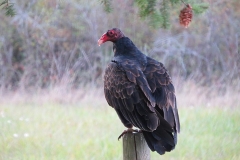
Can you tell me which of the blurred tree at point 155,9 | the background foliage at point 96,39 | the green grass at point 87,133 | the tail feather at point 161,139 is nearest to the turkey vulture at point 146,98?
the tail feather at point 161,139

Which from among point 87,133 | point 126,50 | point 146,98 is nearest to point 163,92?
point 146,98

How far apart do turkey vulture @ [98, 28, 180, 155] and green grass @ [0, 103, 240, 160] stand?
→ 1.60 metres

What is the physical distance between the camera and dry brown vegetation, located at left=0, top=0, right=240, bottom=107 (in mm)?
9125

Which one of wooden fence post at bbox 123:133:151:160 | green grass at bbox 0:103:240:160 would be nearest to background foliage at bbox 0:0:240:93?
green grass at bbox 0:103:240:160

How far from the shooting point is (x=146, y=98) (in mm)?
2746

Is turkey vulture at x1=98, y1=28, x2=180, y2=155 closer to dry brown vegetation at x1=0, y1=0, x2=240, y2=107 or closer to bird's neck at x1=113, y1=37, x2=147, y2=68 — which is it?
bird's neck at x1=113, y1=37, x2=147, y2=68

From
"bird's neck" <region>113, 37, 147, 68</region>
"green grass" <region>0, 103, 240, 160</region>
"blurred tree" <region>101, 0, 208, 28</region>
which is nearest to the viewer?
"blurred tree" <region>101, 0, 208, 28</region>

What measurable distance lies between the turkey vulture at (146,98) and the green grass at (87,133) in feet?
5.26

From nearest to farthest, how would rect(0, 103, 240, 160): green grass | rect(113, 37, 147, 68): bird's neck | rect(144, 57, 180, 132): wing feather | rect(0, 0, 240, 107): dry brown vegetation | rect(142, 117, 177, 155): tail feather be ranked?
1. rect(142, 117, 177, 155): tail feather
2. rect(144, 57, 180, 132): wing feather
3. rect(113, 37, 147, 68): bird's neck
4. rect(0, 103, 240, 160): green grass
5. rect(0, 0, 240, 107): dry brown vegetation

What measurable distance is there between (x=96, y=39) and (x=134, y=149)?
7000mm

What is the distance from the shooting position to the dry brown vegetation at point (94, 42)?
9.12 m

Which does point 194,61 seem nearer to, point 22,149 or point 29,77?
point 29,77

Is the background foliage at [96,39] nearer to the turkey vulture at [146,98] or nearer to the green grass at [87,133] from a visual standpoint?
the green grass at [87,133]

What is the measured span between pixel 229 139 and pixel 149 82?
262 centimetres
